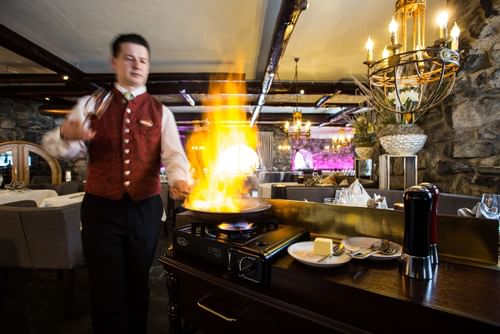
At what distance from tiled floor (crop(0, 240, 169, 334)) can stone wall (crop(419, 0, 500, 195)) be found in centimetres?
239

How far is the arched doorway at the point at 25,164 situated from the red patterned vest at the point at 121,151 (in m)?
5.15

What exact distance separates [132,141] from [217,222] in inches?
19.3

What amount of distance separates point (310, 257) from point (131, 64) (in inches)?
39.1

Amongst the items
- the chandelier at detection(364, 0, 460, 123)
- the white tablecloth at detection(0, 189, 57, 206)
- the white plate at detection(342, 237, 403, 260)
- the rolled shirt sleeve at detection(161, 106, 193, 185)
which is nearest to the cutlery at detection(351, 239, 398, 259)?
the white plate at detection(342, 237, 403, 260)

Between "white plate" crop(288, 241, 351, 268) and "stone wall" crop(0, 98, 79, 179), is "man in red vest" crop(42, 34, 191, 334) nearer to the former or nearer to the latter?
"white plate" crop(288, 241, 351, 268)

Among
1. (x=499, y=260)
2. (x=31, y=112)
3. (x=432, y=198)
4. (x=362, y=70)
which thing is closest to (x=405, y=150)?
(x=499, y=260)

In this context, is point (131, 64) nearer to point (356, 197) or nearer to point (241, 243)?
point (241, 243)

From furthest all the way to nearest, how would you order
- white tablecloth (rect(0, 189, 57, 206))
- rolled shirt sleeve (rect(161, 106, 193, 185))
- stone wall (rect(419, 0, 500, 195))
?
white tablecloth (rect(0, 189, 57, 206)) < stone wall (rect(419, 0, 500, 195)) < rolled shirt sleeve (rect(161, 106, 193, 185))

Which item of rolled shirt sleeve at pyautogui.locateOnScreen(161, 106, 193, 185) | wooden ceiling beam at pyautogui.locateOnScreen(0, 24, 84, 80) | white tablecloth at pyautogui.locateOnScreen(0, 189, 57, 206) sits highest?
wooden ceiling beam at pyautogui.locateOnScreen(0, 24, 84, 80)

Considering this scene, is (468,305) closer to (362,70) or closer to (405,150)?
(405,150)

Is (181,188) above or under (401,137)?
under

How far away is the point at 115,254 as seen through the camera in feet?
3.34

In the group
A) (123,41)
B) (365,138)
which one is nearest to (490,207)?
(123,41)

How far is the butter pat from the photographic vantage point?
2.62ft
